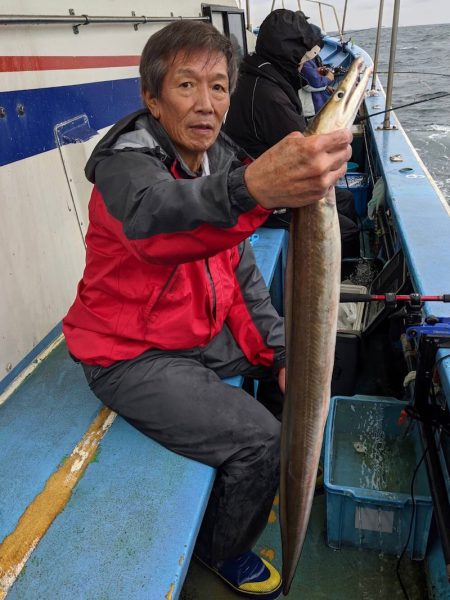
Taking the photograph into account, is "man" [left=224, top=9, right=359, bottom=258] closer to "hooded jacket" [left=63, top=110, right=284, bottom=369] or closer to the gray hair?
"hooded jacket" [left=63, top=110, right=284, bottom=369]

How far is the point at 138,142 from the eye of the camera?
1698 millimetres

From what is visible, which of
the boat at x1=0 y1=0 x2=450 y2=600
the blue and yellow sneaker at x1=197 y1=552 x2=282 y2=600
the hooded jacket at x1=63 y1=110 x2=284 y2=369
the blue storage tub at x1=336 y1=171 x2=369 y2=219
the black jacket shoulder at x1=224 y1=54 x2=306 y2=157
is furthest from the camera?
the blue storage tub at x1=336 y1=171 x2=369 y2=219

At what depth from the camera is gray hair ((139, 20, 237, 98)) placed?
1.73 meters

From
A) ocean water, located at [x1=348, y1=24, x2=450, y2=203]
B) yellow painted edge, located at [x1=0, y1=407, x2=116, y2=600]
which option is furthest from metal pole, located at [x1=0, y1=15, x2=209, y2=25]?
ocean water, located at [x1=348, y1=24, x2=450, y2=203]

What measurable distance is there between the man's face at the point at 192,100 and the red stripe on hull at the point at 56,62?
2.79ft

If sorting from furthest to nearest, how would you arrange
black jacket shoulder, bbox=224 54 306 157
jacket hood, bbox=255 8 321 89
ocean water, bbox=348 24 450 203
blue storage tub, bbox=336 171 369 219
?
ocean water, bbox=348 24 450 203 → blue storage tub, bbox=336 171 369 219 → jacket hood, bbox=255 8 321 89 → black jacket shoulder, bbox=224 54 306 157

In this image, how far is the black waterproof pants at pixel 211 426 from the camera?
1.84 meters

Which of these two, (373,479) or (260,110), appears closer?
(373,479)

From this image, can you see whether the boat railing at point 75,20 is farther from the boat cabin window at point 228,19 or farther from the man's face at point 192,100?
the boat cabin window at point 228,19

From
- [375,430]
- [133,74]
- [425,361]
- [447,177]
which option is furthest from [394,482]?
[447,177]

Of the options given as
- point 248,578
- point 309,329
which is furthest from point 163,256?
point 248,578

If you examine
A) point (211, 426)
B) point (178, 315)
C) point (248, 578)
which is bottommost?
point (248, 578)

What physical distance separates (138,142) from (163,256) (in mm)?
543

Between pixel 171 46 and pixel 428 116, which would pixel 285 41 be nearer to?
pixel 171 46
